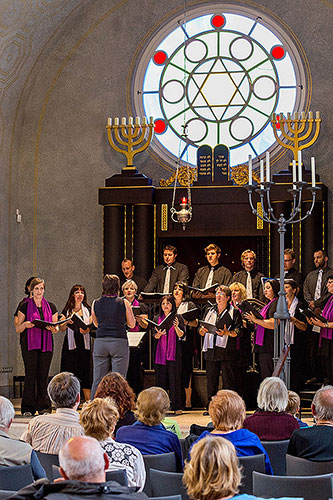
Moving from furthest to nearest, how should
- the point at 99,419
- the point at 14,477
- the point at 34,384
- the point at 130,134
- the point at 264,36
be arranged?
the point at 264,36 < the point at 130,134 < the point at 34,384 < the point at 99,419 < the point at 14,477

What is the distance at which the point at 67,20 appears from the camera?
12.9m

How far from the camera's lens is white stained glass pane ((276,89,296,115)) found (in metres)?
12.6

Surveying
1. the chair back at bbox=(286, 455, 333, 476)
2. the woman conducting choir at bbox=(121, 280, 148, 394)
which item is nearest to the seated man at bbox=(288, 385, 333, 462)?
the chair back at bbox=(286, 455, 333, 476)

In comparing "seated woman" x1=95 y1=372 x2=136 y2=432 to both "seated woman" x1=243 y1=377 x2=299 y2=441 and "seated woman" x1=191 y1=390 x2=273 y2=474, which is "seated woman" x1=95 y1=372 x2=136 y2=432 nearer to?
"seated woman" x1=243 y1=377 x2=299 y2=441

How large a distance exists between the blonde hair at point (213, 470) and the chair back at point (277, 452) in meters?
2.07

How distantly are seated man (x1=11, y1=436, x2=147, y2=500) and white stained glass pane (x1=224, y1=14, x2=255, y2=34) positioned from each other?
10930 mm

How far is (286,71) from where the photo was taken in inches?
497

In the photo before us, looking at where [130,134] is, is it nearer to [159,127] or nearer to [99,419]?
[159,127]

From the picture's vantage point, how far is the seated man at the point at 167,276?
1098 cm

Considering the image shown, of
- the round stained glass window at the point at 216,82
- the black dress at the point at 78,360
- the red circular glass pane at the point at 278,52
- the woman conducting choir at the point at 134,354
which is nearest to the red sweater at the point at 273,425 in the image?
the woman conducting choir at the point at 134,354

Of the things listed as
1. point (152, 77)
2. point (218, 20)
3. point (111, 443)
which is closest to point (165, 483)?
point (111, 443)

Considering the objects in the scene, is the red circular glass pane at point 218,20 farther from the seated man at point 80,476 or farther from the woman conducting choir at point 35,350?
the seated man at point 80,476

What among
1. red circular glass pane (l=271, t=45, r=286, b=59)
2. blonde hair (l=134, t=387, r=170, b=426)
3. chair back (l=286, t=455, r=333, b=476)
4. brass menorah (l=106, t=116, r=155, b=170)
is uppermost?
red circular glass pane (l=271, t=45, r=286, b=59)

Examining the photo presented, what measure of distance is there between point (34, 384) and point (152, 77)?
5.88 meters
